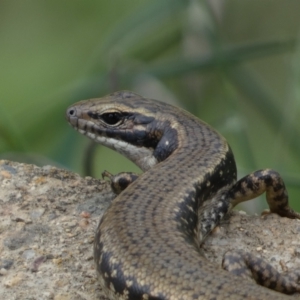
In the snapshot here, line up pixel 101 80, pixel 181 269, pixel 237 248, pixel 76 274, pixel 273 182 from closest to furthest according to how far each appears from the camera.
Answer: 1. pixel 181 269
2. pixel 76 274
3. pixel 237 248
4. pixel 273 182
5. pixel 101 80

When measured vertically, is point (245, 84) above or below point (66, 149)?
above

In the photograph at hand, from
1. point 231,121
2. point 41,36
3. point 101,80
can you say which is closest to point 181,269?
point 231,121

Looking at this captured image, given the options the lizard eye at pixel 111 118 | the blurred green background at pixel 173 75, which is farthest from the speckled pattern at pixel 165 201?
the blurred green background at pixel 173 75

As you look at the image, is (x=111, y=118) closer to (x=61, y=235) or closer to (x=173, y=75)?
(x=61, y=235)

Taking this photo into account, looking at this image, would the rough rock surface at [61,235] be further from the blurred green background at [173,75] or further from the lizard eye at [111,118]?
the blurred green background at [173,75]

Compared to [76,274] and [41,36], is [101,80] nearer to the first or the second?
Result: [76,274]

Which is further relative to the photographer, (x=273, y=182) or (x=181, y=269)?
(x=273, y=182)
